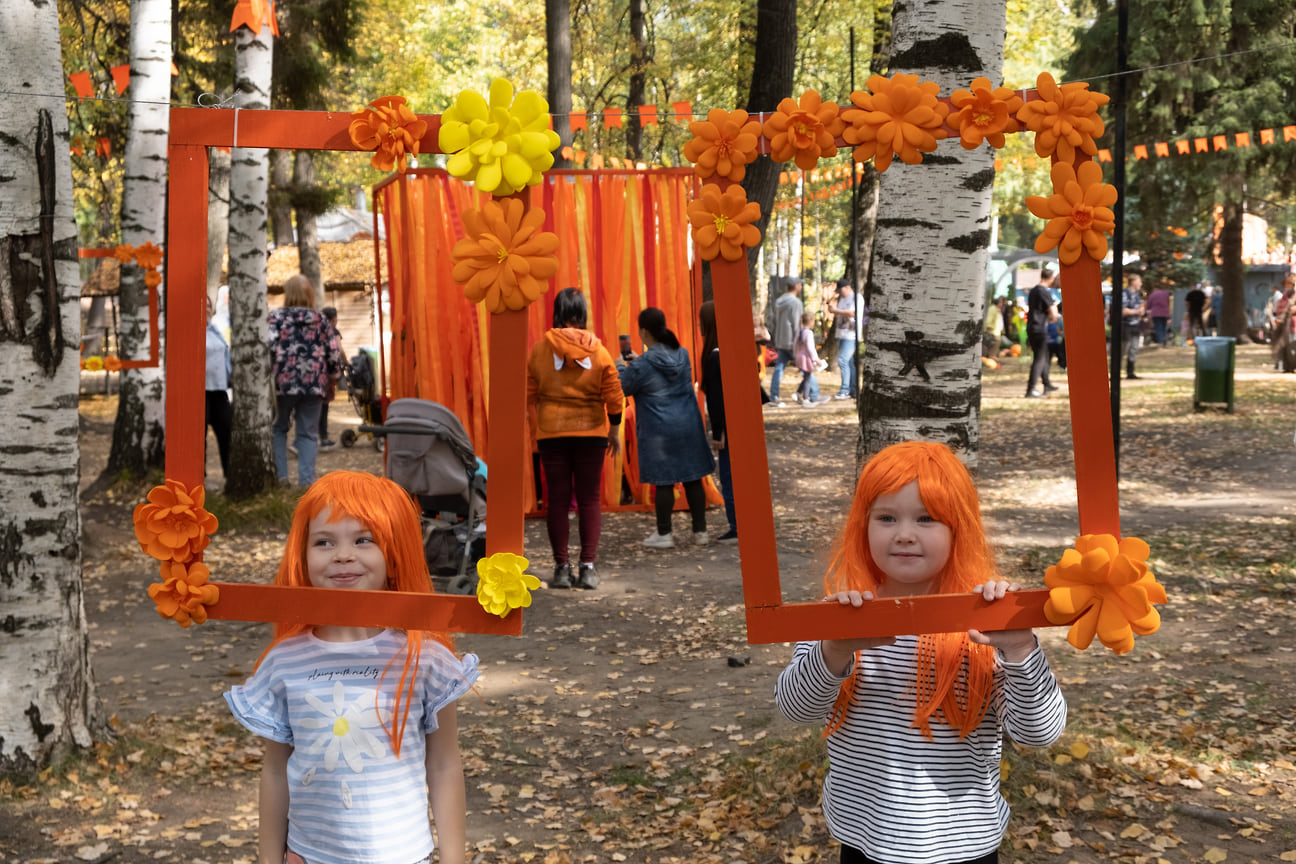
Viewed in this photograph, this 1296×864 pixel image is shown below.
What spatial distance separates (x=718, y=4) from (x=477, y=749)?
18.2 m

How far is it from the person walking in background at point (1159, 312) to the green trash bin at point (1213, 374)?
60.5ft

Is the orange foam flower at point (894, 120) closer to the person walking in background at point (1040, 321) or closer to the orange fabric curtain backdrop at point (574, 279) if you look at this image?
the orange fabric curtain backdrop at point (574, 279)

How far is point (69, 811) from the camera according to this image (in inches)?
170

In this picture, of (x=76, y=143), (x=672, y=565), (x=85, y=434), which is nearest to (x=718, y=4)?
(x=76, y=143)

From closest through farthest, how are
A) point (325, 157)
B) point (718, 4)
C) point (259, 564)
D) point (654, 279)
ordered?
1. point (259, 564)
2. point (654, 279)
3. point (718, 4)
4. point (325, 157)

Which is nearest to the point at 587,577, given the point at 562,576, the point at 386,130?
the point at 562,576

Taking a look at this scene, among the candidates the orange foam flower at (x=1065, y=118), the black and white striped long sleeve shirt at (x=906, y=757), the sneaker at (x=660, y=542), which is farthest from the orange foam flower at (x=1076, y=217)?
the sneaker at (x=660, y=542)

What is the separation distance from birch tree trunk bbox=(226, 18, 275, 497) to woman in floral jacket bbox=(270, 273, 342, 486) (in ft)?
1.49

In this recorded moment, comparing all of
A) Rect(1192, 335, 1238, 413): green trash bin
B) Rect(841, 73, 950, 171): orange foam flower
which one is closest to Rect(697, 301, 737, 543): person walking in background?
Rect(841, 73, 950, 171): orange foam flower

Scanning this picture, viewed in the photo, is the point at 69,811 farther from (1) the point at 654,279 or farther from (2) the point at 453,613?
(1) the point at 654,279

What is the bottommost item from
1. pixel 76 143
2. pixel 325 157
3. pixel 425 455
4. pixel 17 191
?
pixel 425 455

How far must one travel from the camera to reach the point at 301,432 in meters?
10.6

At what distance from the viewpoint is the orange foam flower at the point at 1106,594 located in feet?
6.87

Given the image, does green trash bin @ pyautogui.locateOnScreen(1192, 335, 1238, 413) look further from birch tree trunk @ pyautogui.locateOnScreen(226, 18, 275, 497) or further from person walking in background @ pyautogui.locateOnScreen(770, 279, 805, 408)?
birch tree trunk @ pyautogui.locateOnScreen(226, 18, 275, 497)
